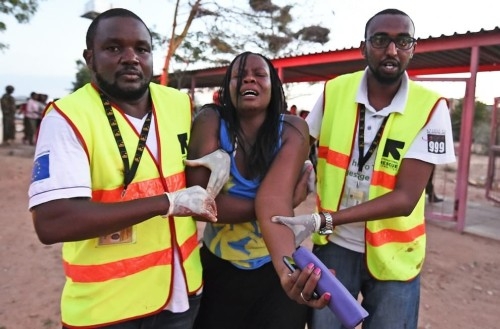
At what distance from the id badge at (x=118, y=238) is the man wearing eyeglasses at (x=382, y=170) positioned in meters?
0.73

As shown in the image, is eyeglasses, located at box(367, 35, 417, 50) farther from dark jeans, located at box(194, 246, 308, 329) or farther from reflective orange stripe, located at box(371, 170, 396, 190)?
dark jeans, located at box(194, 246, 308, 329)

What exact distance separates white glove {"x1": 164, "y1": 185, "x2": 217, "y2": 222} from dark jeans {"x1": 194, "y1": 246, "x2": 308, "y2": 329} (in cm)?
47

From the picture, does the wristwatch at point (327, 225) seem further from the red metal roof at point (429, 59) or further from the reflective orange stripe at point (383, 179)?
Result: the red metal roof at point (429, 59)

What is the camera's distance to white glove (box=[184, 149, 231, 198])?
1.62m

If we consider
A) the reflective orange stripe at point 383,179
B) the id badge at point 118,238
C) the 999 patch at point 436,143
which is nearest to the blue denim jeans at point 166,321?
the id badge at point 118,238

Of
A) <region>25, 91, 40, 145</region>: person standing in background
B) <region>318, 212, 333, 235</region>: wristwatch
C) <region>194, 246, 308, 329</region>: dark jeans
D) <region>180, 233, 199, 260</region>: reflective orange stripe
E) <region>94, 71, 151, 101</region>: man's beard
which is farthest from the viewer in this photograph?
<region>25, 91, 40, 145</region>: person standing in background

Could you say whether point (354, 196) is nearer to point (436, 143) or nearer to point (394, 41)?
point (436, 143)

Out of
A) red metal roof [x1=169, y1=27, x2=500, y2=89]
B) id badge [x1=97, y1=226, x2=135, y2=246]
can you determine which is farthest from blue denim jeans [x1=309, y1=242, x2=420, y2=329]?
red metal roof [x1=169, y1=27, x2=500, y2=89]

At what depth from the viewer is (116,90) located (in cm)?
149

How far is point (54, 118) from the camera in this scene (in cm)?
132

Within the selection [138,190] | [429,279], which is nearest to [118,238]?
[138,190]

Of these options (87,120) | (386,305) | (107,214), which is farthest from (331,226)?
(87,120)

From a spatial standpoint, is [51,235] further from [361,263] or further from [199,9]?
[199,9]

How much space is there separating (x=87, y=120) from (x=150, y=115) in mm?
257
